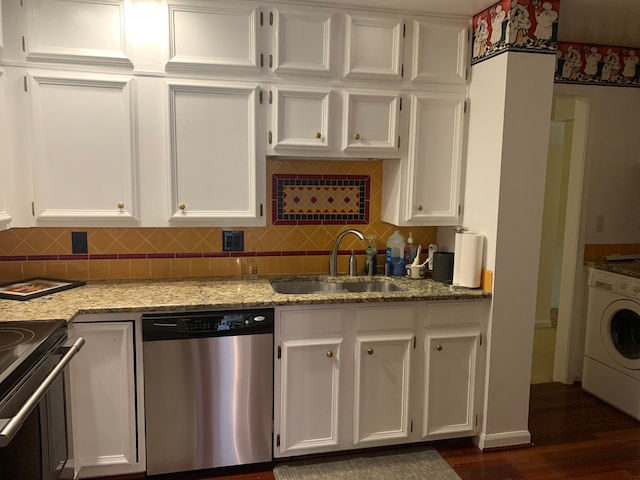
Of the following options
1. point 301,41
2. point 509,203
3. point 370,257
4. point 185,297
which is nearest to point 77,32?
point 301,41

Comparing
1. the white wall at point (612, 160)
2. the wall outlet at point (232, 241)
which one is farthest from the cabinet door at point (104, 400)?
the white wall at point (612, 160)

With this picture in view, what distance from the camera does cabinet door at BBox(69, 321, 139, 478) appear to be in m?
2.24

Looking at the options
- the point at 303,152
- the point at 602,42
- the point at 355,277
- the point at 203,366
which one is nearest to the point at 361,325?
the point at 355,277

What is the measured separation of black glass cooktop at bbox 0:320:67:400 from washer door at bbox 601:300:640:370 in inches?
128

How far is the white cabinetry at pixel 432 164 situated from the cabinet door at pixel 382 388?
2.39 ft

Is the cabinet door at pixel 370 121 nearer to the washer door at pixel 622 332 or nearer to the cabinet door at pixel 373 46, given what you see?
the cabinet door at pixel 373 46

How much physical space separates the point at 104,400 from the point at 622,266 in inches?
128

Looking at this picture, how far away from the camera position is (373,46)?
8.67ft

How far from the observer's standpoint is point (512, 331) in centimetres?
269

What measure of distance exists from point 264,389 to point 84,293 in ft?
3.34

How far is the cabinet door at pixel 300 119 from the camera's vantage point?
2.56 metres

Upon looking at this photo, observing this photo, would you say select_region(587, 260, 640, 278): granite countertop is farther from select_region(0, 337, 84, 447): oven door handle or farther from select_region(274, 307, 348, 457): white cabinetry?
select_region(0, 337, 84, 447): oven door handle

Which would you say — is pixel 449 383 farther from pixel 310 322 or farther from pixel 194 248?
pixel 194 248

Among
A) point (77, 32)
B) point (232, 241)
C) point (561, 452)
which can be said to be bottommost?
point (561, 452)
